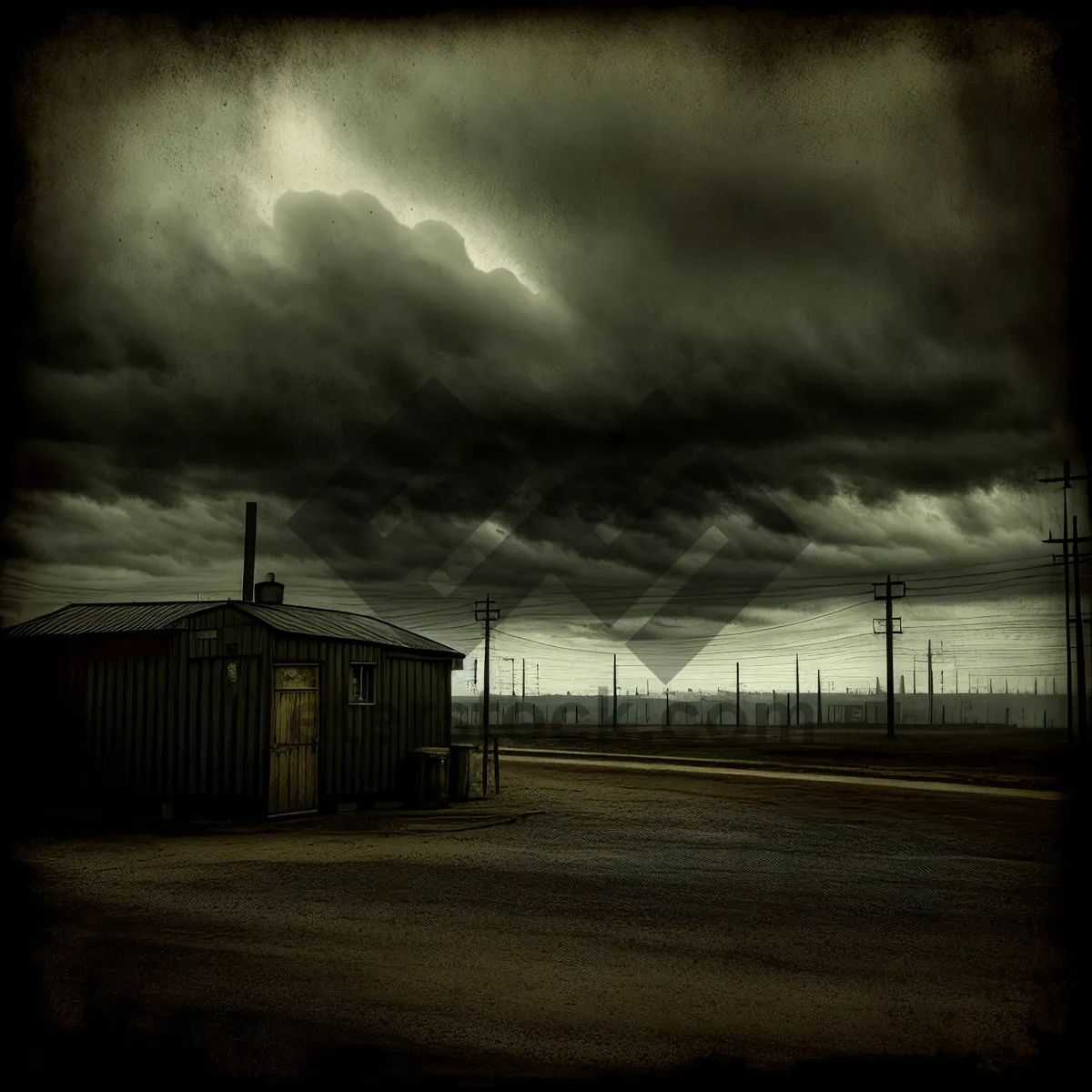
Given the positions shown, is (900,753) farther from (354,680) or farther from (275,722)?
(275,722)

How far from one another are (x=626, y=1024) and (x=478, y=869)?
6085mm

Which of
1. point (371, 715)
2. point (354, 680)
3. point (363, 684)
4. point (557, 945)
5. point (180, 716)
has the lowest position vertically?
point (557, 945)

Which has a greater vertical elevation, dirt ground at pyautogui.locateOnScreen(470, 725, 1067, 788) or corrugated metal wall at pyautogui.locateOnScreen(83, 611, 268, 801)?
corrugated metal wall at pyautogui.locateOnScreen(83, 611, 268, 801)

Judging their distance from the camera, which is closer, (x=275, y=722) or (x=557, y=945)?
(x=557, y=945)

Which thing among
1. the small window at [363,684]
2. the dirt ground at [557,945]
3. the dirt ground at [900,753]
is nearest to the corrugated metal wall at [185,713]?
the small window at [363,684]

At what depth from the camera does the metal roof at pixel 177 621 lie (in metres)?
18.2

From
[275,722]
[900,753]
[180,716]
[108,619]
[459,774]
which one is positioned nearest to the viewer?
[275,722]

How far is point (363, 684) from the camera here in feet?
65.6

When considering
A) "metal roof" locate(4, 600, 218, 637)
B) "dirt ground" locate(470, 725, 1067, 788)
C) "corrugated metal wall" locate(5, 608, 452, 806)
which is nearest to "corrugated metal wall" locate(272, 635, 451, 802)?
"corrugated metal wall" locate(5, 608, 452, 806)

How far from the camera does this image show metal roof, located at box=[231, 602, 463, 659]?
1820 cm

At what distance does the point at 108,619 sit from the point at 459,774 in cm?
803

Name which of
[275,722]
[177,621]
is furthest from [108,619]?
[275,722]

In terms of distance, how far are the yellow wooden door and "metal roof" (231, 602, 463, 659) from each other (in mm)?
818

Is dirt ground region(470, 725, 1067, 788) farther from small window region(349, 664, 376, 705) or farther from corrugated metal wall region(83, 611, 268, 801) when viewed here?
corrugated metal wall region(83, 611, 268, 801)
